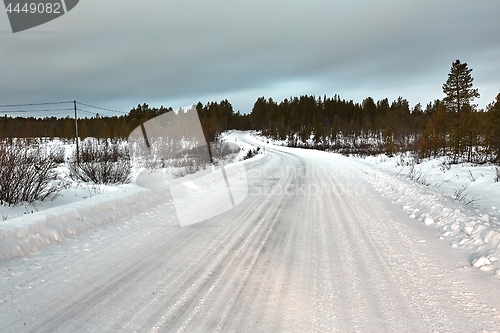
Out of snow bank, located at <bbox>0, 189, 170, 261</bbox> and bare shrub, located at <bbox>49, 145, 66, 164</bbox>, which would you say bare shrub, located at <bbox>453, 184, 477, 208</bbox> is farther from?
bare shrub, located at <bbox>49, 145, 66, 164</bbox>

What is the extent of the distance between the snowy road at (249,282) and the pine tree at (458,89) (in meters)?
31.7

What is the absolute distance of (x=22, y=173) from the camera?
7676 mm

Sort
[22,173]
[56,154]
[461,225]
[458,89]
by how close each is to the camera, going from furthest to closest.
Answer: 1. [458,89]
2. [56,154]
3. [22,173]
4. [461,225]

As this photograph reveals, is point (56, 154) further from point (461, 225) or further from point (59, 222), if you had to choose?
point (461, 225)

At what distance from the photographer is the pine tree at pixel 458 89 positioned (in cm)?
3044

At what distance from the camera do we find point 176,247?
4.85m

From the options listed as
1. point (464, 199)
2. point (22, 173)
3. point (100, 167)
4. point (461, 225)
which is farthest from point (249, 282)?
point (100, 167)

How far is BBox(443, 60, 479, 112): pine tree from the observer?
30438 mm

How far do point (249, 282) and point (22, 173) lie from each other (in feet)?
23.8

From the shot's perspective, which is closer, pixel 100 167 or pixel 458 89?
pixel 100 167

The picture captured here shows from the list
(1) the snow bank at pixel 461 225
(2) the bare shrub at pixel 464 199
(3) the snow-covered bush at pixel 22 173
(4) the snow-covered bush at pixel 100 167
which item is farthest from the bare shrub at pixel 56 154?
(2) the bare shrub at pixel 464 199

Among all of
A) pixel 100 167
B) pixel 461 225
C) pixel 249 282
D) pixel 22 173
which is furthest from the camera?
pixel 100 167

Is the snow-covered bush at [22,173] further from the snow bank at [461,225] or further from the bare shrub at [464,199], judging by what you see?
the bare shrub at [464,199]

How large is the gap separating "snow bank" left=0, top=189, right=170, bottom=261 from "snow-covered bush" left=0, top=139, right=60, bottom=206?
218cm
